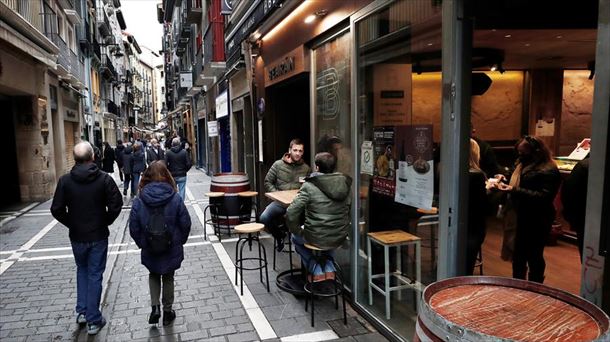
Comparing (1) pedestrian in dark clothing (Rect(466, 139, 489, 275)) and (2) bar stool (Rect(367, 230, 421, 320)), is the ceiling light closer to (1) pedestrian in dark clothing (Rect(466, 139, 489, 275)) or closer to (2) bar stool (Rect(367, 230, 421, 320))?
(1) pedestrian in dark clothing (Rect(466, 139, 489, 275))

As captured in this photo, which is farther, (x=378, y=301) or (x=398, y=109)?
(x=378, y=301)

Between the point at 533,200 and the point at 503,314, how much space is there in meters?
3.10

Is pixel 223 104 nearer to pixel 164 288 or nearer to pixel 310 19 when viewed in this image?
pixel 310 19

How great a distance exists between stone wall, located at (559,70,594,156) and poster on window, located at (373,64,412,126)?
23.6 ft

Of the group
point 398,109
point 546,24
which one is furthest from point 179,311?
point 546,24

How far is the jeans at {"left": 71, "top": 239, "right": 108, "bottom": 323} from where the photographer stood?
4492 mm

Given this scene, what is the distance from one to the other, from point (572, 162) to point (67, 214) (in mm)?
7108

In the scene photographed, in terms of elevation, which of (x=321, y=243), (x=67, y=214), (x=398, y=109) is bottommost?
(x=321, y=243)

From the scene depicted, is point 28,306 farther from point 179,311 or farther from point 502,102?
point 502,102

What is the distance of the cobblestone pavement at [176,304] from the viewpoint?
4.51 meters

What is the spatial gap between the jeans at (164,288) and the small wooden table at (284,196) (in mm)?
1595

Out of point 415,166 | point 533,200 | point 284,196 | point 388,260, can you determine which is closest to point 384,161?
point 415,166

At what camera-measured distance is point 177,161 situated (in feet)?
34.6

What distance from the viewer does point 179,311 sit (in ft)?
16.8
